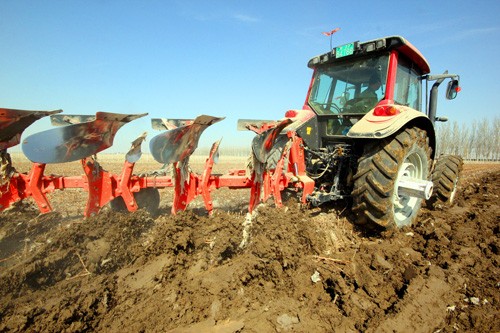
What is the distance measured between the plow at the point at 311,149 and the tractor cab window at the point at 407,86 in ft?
0.04

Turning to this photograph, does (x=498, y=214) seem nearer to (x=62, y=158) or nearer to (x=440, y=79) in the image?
(x=440, y=79)

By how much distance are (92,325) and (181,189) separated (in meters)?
1.63

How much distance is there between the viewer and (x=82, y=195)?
619 centimetres

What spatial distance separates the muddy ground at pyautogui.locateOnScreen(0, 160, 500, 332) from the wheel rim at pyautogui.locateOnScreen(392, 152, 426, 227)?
27cm

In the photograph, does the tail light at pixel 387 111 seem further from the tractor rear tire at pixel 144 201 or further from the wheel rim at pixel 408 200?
the tractor rear tire at pixel 144 201

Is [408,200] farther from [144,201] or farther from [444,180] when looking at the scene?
[144,201]

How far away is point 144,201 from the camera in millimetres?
4234

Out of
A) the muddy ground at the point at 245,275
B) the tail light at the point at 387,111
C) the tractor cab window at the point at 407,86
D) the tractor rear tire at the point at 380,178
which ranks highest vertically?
the tractor cab window at the point at 407,86

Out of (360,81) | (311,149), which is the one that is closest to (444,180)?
(360,81)

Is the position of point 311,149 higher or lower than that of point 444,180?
higher

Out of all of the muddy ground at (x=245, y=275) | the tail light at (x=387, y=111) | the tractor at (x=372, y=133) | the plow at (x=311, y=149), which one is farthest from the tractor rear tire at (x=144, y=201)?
the tail light at (x=387, y=111)

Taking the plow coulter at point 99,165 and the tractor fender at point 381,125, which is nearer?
the plow coulter at point 99,165

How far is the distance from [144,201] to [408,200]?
3.45m

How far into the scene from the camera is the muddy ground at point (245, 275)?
1.94 m
